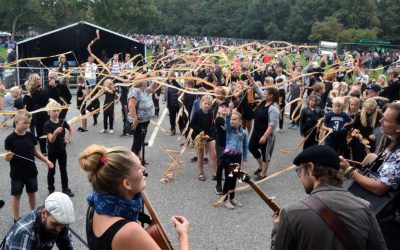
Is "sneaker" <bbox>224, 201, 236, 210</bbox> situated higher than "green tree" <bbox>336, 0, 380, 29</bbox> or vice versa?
"green tree" <bbox>336, 0, 380, 29</bbox>

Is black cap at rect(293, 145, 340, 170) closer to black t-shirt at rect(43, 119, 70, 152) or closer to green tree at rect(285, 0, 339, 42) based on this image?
black t-shirt at rect(43, 119, 70, 152)

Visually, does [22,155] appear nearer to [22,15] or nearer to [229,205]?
[229,205]

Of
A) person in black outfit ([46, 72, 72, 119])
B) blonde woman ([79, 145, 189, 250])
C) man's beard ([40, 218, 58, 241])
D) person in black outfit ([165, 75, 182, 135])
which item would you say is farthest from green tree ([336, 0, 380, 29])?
blonde woman ([79, 145, 189, 250])

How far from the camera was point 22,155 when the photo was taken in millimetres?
5285

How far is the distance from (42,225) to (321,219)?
1.95m

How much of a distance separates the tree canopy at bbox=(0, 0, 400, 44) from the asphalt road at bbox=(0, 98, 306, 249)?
40102 millimetres

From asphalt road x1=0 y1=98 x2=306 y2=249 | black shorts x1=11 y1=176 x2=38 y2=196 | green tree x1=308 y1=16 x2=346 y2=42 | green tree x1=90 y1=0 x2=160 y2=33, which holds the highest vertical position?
green tree x1=90 y1=0 x2=160 y2=33

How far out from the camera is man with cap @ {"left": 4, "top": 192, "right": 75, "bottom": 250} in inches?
116

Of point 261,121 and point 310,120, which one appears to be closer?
point 261,121

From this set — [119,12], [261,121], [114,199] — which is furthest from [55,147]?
[119,12]

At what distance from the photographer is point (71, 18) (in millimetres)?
57875

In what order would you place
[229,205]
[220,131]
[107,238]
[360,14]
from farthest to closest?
[360,14]
[220,131]
[229,205]
[107,238]

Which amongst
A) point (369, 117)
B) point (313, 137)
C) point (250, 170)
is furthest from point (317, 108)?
point (250, 170)

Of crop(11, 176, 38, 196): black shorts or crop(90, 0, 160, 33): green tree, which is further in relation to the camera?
crop(90, 0, 160, 33): green tree
